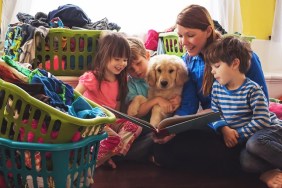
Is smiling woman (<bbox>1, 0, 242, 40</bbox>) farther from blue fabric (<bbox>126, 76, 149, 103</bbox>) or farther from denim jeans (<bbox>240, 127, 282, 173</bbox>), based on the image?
denim jeans (<bbox>240, 127, 282, 173</bbox>)

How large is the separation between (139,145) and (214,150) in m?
0.37

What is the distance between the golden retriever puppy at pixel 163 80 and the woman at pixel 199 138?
9cm

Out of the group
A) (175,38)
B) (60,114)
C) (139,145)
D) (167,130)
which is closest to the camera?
(60,114)

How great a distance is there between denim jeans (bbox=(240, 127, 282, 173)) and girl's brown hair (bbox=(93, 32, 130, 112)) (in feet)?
2.08

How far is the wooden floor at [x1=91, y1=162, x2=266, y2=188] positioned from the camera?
60.3 inches

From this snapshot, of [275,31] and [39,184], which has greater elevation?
[275,31]

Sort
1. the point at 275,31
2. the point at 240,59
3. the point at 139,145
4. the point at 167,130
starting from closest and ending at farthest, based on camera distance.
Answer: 1. the point at 167,130
2. the point at 240,59
3. the point at 139,145
4. the point at 275,31

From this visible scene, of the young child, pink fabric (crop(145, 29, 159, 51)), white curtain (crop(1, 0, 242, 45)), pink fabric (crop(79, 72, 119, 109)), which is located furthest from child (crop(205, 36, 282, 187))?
white curtain (crop(1, 0, 242, 45))

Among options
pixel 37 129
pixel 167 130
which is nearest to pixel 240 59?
pixel 167 130

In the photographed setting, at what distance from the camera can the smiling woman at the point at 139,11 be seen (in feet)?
7.97

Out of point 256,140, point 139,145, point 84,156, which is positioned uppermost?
point 84,156

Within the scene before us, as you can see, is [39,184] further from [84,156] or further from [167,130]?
[167,130]

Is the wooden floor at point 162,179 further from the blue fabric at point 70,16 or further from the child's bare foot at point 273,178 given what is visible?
the blue fabric at point 70,16

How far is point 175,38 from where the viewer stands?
209 centimetres
